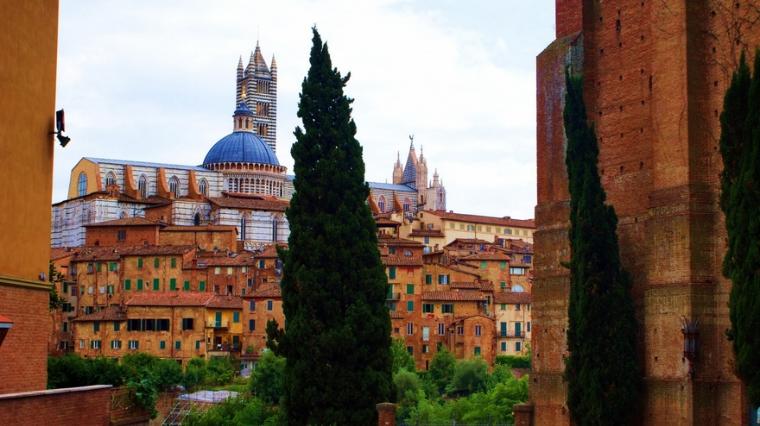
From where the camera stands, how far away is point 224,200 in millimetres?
87375

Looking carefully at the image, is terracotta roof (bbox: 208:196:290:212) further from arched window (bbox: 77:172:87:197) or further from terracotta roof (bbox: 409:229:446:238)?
arched window (bbox: 77:172:87:197)

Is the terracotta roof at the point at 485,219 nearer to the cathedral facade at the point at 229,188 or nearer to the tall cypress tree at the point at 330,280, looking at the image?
the cathedral facade at the point at 229,188

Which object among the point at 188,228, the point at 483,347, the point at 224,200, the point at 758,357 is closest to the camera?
the point at 758,357

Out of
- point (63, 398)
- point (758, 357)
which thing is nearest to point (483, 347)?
point (758, 357)

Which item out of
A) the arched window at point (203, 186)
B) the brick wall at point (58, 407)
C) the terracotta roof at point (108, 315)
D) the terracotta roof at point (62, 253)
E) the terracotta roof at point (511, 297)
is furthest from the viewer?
the arched window at point (203, 186)

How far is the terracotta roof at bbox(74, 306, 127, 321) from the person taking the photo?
5991 centimetres

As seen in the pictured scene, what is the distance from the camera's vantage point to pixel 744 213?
55.1 ft

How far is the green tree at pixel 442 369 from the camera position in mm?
53688

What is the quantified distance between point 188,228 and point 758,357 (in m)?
57.4

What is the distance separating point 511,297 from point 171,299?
1716 cm

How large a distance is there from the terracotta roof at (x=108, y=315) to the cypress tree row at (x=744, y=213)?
45926mm

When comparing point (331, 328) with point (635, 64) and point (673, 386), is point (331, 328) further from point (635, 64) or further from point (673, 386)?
point (635, 64)

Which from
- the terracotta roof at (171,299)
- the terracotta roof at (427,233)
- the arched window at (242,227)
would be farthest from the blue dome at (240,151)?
the terracotta roof at (171,299)

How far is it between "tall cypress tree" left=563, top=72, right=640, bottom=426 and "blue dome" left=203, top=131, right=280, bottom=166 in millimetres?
81224
